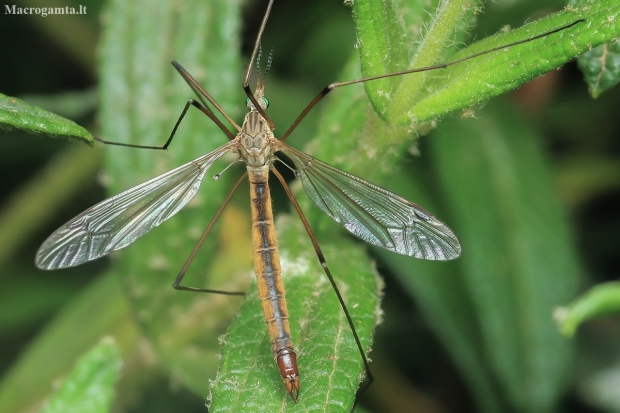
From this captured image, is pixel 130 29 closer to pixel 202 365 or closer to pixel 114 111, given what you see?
pixel 114 111

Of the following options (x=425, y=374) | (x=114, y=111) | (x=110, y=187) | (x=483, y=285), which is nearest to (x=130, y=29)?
(x=114, y=111)

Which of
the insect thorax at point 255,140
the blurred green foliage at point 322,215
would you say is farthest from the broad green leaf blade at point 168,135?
the insect thorax at point 255,140

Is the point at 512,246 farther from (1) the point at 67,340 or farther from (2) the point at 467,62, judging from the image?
(1) the point at 67,340

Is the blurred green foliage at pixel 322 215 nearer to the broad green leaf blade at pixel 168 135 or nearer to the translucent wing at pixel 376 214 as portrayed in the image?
the broad green leaf blade at pixel 168 135

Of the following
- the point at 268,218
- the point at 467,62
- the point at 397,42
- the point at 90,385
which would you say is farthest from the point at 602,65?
the point at 90,385

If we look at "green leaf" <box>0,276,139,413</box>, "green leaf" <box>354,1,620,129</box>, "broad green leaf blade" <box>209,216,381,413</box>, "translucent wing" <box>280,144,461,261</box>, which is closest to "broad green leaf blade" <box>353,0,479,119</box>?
"green leaf" <box>354,1,620,129</box>

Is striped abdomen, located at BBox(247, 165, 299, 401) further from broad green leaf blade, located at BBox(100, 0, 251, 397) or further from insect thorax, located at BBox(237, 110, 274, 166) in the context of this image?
broad green leaf blade, located at BBox(100, 0, 251, 397)

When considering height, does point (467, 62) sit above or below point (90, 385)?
above
